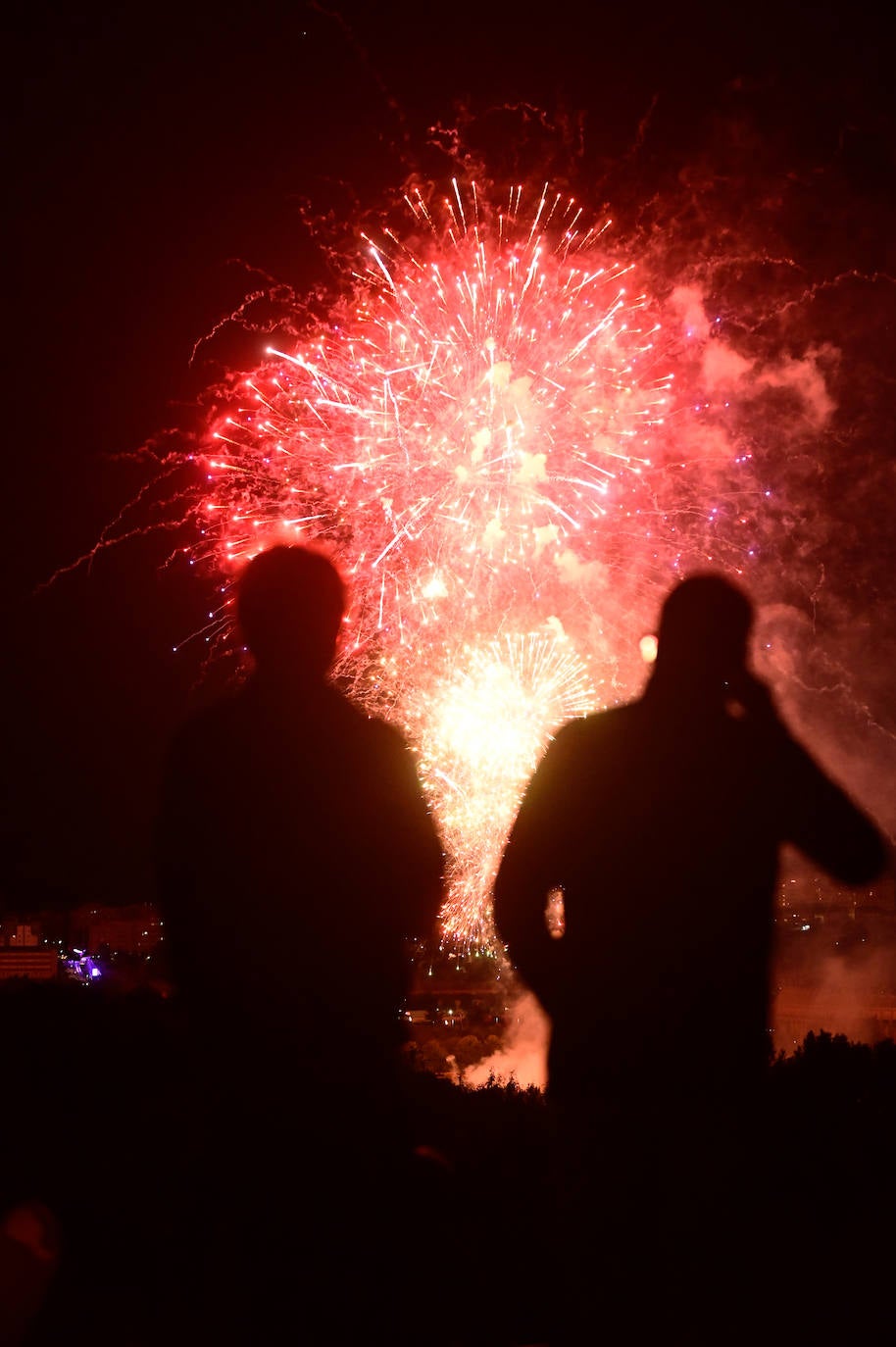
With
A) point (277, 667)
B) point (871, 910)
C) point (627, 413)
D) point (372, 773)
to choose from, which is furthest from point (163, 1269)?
point (871, 910)

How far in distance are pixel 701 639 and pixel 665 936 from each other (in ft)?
2.82

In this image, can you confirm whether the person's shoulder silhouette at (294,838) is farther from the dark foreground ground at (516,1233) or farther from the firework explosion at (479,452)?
the firework explosion at (479,452)

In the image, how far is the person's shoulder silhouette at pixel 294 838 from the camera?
9.68 feet

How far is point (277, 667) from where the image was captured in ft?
10.8

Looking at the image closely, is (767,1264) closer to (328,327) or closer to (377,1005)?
(377,1005)

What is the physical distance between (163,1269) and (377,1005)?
0.93 meters

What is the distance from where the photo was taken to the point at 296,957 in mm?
2939

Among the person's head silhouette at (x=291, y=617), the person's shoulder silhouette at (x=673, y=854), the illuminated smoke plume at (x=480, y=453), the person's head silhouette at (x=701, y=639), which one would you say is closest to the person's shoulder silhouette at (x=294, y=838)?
the person's head silhouette at (x=291, y=617)

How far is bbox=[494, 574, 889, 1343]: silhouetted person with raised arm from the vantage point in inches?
107

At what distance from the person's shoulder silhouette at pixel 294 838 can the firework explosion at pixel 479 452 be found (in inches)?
340

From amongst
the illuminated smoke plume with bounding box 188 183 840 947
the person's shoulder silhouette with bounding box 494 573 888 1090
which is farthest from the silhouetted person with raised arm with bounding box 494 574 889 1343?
the illuminated smoke plume with bounding box 188 183 840 947

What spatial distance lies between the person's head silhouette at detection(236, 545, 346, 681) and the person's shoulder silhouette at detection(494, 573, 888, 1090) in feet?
2.66

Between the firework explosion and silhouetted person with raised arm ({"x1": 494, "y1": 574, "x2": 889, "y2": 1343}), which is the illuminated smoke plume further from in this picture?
silhouetted person with raised arm ({"x1": 494, "y1": 574, "x2": 889, "y2": 1343})

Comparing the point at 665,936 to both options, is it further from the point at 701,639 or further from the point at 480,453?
the point at 480,453
